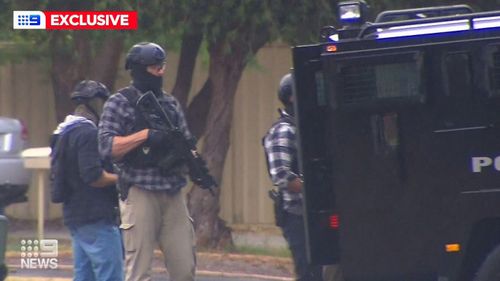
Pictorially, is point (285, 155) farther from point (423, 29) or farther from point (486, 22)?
point (486, 22)

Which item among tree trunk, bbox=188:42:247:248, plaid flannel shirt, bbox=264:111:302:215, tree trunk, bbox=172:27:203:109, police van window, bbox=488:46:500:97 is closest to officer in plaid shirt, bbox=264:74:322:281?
plaid flannel shirt, bbox=264:111:302:215

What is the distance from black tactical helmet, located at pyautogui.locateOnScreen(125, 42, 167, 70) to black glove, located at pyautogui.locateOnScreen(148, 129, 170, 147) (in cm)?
46

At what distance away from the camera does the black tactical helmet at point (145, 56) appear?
25.7ft

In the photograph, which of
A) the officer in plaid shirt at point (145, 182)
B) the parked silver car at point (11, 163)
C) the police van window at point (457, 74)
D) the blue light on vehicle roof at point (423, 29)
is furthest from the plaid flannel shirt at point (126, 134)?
the parked silver car at point (11, 163)

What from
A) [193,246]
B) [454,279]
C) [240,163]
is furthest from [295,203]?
[240,163]

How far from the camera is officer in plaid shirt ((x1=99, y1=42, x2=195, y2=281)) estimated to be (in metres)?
7.70

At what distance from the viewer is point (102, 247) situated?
8.30 meters

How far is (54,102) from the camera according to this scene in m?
16.0

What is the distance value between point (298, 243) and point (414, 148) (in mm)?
1524

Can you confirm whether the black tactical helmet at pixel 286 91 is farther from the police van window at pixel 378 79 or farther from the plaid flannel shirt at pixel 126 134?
the police van window at pixel 378 79

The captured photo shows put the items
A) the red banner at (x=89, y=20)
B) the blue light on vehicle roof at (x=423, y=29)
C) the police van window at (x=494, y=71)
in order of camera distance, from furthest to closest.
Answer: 1. the red banner at (x=89, y=20)
2. the blue light on vehicle roof at (x=423, y=29)
3. the police van window at (x=494, y=71)

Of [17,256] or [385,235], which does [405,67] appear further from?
[17,256]

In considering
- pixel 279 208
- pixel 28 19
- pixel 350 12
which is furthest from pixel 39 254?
pixel 350 12

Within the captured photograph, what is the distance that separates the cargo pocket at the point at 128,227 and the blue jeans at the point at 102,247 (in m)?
0.51
